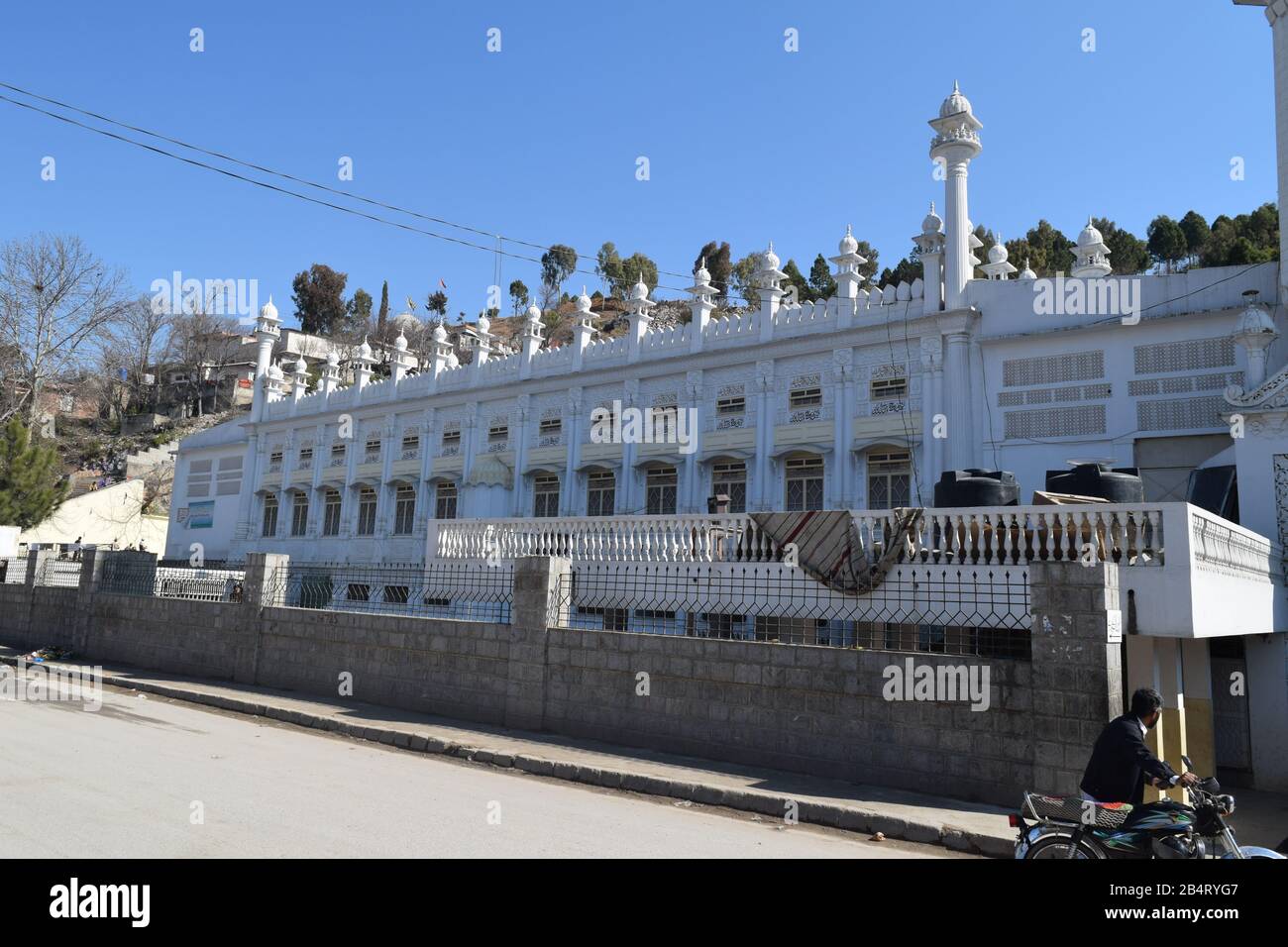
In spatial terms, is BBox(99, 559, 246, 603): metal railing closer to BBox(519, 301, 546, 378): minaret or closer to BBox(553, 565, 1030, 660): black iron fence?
BBox(553, 565, 1030, 660): black iron fence

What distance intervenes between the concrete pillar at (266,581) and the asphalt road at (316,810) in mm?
5167

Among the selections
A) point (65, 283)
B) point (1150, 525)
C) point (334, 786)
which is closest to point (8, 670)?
point (334, 786)

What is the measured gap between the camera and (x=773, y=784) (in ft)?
28.9

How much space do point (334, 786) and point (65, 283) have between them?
4333cm

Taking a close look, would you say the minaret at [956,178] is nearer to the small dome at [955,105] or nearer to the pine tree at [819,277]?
the small dome at [955,105]

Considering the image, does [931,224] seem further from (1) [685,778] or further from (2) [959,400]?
(1) [685,778]

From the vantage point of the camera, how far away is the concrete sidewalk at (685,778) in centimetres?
759

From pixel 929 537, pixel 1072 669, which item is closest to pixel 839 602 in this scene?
pixel 929 537

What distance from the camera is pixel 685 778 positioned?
29.7 feet

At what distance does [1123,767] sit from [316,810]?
19.0 ft

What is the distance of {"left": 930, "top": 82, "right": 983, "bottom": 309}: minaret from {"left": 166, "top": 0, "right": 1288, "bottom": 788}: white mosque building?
0.05 m

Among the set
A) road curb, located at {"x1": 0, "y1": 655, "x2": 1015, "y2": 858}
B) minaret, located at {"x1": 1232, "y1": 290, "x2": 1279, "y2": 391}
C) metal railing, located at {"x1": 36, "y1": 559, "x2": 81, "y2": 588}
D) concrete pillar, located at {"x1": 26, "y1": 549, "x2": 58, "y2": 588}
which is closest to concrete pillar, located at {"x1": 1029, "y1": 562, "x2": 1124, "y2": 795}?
road curb, located at {"x1": 0, "y1": 655, "x2": 1015, "y2": 858}

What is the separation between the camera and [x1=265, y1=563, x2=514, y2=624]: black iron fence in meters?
13.3

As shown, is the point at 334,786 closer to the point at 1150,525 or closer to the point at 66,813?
the point at 66,813
